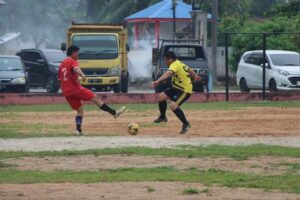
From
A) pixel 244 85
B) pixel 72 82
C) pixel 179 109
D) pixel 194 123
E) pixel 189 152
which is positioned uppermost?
pixel 72 82

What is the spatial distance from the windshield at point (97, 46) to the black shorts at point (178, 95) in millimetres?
16282

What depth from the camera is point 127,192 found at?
1265cm

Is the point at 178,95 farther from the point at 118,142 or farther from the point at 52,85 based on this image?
the point at 52,85

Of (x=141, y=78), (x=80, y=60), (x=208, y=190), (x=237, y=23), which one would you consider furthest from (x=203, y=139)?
(x=237, y=23)

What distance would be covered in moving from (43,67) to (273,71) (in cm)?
1068

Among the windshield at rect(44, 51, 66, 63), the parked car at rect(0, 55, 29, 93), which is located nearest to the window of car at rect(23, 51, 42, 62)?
the windshield at rect(44, 51, 66, 63)

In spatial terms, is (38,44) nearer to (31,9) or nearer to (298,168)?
(31,9)

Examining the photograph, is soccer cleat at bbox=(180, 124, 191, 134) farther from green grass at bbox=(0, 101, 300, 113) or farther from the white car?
the white car

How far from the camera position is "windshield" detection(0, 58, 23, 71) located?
3991cm

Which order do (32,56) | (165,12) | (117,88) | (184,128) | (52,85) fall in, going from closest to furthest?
1. (184,128)
2. (117,88)
3. (52,85)
4. (32,56)
5. (165,12)

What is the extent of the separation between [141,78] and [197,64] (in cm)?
1418

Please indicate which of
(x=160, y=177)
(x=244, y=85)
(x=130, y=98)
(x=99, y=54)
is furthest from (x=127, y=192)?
(x=244, y=85)

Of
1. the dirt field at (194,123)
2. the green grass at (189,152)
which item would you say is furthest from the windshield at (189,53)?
the green grass at (189,152)

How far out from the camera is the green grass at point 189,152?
1694 cm
